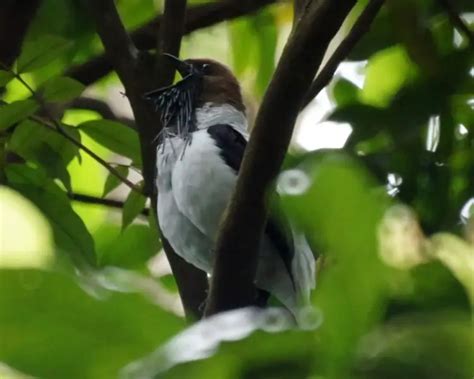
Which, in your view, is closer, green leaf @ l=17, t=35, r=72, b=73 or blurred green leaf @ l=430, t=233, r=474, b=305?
blurred green leaf @ l=430, t=233, r=474, b=305

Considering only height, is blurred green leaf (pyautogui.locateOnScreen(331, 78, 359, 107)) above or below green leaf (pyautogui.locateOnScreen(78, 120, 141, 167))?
below

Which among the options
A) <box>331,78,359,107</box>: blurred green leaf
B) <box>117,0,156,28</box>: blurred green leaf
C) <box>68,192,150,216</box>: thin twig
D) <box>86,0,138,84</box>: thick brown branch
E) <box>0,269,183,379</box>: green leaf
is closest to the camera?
<box>0,269,183,379</box>: green leaf

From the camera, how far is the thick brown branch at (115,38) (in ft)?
4.74

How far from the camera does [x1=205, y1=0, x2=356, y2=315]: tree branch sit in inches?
33.6

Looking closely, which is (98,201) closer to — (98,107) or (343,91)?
(98,107)

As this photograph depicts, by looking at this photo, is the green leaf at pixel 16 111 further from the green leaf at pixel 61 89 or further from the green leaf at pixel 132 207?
the green leaf at pixel 132 207

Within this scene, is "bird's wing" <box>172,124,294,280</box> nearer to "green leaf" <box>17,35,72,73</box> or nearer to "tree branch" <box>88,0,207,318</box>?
"tree branch" <box>88,0,207,318</box>

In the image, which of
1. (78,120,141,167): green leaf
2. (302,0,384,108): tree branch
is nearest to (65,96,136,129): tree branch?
(78,120,141,167): green leaf

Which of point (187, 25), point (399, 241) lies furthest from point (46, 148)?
point (399, 241)

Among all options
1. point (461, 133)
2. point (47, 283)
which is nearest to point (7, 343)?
point (47, 283)

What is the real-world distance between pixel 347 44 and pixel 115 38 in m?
0.46

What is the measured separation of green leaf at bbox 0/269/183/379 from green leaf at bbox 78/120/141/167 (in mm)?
1235

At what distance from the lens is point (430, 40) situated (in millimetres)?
695

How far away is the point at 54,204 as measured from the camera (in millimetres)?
1289
